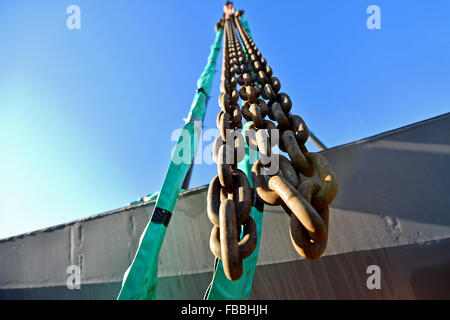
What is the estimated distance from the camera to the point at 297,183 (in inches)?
19.1

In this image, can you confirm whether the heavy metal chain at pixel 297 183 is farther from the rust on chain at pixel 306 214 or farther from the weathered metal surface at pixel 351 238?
the weathered metal surface at pixel 351 238

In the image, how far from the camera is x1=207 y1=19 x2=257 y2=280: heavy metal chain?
0.40m

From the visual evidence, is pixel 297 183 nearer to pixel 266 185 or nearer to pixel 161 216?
pixel 266 185

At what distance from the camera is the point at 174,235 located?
6.87 feet

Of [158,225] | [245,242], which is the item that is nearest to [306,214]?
[245,242]

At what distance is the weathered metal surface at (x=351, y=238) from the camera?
1.59m

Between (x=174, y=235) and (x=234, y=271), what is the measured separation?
1.83m

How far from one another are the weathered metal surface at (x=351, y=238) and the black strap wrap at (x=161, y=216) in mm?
547

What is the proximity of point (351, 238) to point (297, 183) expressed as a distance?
1576 millimetres

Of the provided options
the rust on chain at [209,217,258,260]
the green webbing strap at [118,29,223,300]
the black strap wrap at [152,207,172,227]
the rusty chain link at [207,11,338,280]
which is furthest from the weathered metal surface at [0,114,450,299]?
the rust on chain at [209,217,258,260]

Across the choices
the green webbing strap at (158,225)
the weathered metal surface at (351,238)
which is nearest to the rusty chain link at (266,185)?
the green webbing strap at (158,225)
